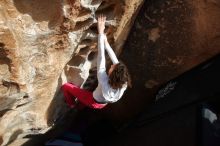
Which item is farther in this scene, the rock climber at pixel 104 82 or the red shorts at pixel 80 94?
the red shorts at pixel 80 94

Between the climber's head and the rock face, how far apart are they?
0.27m

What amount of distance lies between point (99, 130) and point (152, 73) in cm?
83

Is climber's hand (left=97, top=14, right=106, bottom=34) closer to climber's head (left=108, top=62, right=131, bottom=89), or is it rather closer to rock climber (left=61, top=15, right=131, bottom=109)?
rock climber (left=61, top=15, right=131, bottom=109)

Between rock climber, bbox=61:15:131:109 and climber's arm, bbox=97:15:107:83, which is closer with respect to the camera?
rock climber, bbox=61:15:131:109

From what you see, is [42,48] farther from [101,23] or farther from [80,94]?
[80,94]

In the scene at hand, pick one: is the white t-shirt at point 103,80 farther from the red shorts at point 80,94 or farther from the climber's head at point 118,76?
the red shorts at point 80,94

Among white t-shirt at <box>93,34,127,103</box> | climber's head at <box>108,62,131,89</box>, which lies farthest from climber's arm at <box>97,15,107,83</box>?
climber's head at <box>108,62,131,89</box>

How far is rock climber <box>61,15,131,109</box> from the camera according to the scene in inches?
95.7

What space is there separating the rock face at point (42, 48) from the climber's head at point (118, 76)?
274mm

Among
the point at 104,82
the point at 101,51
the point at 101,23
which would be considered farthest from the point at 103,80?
the point at 101,23

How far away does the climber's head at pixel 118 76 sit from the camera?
2393mm

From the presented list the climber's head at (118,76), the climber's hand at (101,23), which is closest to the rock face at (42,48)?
the climber's hand at (101,23)

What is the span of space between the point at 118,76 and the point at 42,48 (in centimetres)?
43

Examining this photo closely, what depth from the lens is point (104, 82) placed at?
2570 mm
